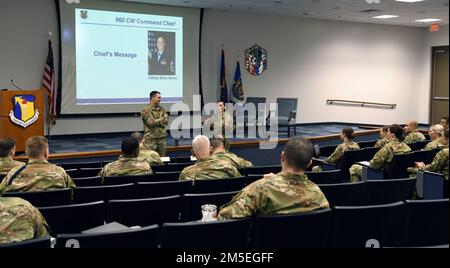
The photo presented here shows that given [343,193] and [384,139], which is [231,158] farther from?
[384,139]

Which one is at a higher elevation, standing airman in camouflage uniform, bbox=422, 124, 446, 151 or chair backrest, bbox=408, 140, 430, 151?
standing airman in camouflage uniform, bbox=422, 124, 446, 151

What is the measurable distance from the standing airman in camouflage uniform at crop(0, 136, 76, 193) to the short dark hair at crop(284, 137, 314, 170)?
204cm

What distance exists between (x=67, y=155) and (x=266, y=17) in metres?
8.21

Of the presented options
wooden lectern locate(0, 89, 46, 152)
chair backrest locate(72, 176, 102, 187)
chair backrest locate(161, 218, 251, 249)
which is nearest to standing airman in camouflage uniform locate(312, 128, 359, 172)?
chair backrest locate(72, 176, 102, 187)

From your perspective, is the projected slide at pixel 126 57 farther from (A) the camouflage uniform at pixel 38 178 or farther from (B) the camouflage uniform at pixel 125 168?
(A) the camouflage uniform at pixel 38 178

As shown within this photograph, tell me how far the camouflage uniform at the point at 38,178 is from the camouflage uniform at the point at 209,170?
1.05m

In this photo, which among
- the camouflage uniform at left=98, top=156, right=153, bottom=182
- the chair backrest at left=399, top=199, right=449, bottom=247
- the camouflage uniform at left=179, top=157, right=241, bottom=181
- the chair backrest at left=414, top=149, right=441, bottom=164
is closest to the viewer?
the chair backrest at left=399, top=199, right=449, bottom=247

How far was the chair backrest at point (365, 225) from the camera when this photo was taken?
2.71 m

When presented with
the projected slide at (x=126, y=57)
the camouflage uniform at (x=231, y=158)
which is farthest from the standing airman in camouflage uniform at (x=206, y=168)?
the projected slide at (x=126, y=57)

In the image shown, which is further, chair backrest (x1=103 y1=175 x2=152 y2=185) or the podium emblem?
the podium emblem

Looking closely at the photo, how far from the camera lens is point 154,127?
802cm

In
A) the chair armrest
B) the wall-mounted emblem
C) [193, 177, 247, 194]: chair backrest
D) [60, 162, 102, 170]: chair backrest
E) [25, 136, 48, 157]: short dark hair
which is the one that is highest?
the wall-mounted emblem

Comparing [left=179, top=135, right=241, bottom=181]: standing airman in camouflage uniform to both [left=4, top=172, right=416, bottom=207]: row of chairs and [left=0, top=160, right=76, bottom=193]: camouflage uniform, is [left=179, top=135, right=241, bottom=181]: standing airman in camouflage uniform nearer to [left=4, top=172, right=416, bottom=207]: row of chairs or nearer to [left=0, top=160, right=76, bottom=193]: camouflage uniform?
[left=4, top=172, right=416, bottom=207]: row of chairs

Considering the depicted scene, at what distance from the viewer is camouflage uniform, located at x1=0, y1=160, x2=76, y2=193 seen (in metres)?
3.66
